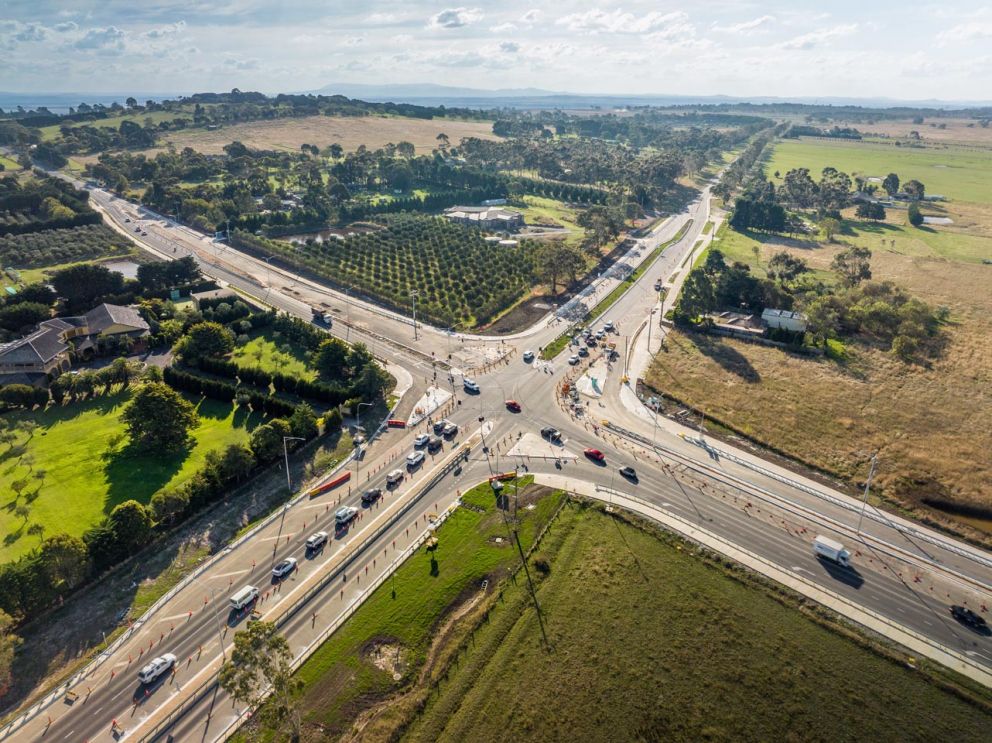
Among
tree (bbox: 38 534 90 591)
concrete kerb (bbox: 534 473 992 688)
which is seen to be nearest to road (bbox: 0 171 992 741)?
concrete kerb (bbox: 534 473 992 688)

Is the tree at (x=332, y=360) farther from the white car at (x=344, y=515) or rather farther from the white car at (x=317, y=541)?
the white car at (x=317, y=541)

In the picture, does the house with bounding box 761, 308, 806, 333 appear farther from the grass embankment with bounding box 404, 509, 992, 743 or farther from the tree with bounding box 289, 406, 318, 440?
the tree with bounding box 289, 406, 318, 440

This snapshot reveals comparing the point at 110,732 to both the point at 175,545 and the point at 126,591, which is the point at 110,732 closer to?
the point at 126,591

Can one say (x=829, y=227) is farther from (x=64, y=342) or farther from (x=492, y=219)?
(x=64, y=342)

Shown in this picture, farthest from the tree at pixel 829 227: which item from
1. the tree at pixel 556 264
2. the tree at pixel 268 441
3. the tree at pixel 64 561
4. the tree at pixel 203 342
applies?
the tree at pixel 64 561

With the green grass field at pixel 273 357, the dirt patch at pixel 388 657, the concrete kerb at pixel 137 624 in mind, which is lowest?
the dirt patch at pixel 388 657

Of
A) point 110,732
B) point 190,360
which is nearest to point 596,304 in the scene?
point 190,360
